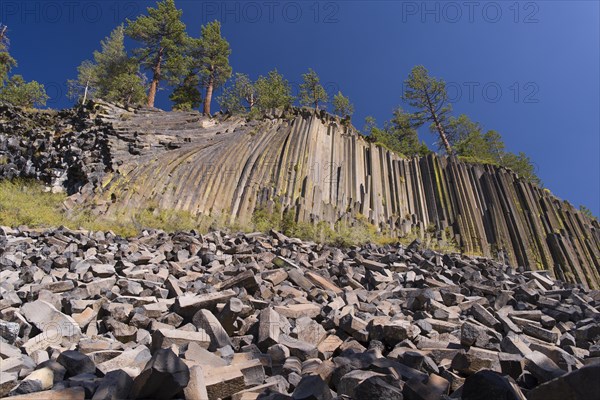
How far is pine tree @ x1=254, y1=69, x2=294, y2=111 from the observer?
2928 cm

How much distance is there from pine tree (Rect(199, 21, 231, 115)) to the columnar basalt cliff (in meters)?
11.5

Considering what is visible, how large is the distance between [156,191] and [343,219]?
6139mm

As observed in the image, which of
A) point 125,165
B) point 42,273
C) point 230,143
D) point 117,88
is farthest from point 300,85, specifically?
point 42,273

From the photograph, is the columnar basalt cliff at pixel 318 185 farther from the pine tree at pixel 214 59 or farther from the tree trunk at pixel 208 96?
the pine tree at pixel 214 59

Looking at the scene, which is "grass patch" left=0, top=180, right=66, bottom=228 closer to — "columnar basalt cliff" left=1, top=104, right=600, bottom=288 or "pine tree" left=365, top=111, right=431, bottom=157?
"columnar basalt cliff" left=1, top=104, right=600, bottom=288

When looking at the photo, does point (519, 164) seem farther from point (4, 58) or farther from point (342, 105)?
point (4, 58)

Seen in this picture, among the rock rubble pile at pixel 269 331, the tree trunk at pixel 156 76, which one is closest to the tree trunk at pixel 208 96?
the tree trunk at pixel 156 76

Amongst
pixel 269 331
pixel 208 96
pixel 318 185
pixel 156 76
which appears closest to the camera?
pixel 269 331

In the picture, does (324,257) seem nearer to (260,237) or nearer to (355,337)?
(260,237)

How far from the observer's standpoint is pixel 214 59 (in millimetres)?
27625

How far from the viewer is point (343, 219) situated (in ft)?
37.9

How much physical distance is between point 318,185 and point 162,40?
68.2 ft

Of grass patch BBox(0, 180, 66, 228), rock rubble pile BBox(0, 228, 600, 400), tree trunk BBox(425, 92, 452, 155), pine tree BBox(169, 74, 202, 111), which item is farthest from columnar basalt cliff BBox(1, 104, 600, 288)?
tree trunk BBox(425, 92, 452, 155)

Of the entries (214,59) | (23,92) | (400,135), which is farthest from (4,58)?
(400,135)
